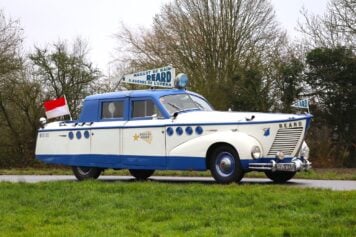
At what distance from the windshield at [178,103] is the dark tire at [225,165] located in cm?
164

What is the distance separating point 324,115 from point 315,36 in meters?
5.19

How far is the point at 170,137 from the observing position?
1379 cm

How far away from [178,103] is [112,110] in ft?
5.72

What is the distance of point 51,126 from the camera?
16.3 metres

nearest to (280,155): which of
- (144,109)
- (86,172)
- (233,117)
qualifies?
(233,117)

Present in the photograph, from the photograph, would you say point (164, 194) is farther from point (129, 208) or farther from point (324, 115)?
point (324, 115)

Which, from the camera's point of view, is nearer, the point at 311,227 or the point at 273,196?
the point at 311,227

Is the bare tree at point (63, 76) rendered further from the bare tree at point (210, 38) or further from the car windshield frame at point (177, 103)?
the car windshield frame at point (177, 103)

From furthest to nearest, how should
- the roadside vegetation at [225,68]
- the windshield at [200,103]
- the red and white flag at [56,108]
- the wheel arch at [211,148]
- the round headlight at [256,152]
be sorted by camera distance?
the roadside vegetation at [225,68] → the red and white flag at [56,108] → the windshield at [200,103] → the wheel arch at [211,148] → the round headlight at [256,152]

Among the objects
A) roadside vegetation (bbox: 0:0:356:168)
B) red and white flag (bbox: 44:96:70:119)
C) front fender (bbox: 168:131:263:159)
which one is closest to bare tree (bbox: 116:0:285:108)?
roadside vegetation (bbox: 0:0:356:168)

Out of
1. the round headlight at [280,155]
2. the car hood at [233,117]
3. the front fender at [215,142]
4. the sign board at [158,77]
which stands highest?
the sign board at [158,77]

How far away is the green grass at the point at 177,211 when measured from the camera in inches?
309

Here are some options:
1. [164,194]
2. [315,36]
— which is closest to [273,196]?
Answer: [164,194]

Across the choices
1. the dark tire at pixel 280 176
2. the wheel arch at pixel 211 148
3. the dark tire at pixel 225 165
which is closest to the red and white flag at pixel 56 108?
the wheel arch at pixel 211 148
